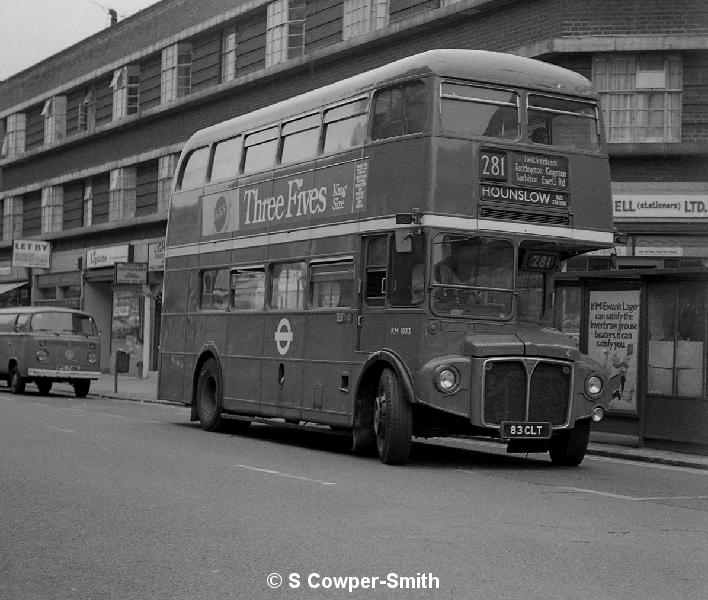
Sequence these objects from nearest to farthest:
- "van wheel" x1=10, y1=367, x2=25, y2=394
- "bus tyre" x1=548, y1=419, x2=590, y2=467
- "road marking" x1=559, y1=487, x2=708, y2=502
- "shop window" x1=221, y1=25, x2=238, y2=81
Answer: "road marking" x1=559, y1=487, x2=708, y2=502
"bus tyre" x1=548, y1=419, x2=590, y2=467
"van wheel" x1=10, y1=367, x2=25, y2=394
"shop window" x1=221, y1=25, x2=238, y2=81

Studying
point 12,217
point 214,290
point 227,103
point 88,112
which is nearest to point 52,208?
point 88,112

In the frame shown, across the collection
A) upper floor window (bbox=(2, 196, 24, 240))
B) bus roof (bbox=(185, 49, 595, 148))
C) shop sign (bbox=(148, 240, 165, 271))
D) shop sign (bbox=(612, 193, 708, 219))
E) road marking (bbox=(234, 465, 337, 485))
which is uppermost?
upper floor window (bbox=(2, 196, 24, 240))

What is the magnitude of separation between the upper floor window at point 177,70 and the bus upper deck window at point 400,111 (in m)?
28.0

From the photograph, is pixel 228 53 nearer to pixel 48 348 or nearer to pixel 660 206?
pixel 48 348

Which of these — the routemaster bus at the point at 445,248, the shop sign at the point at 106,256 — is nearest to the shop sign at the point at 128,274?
the shop sign at the point at 106,256

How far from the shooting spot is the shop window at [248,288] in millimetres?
18078

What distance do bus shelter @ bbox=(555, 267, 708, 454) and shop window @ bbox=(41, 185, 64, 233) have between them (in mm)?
36044

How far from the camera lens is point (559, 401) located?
1412cm

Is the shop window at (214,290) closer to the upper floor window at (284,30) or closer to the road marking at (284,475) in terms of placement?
the road marking at (284,475)

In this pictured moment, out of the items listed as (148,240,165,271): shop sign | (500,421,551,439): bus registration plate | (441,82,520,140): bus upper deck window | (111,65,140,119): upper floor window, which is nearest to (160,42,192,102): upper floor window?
(111,65,140,119): upper floor window

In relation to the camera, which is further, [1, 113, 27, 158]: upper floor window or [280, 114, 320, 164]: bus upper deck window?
[1, 113, 27, 158]: upper floor window

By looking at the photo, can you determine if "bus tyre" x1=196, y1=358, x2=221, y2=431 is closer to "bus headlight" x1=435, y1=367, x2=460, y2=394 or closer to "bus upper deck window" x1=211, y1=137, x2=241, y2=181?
"bus upper deck window" x1=211, y1=137, x2=241, y2=181

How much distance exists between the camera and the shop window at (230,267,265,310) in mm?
18078

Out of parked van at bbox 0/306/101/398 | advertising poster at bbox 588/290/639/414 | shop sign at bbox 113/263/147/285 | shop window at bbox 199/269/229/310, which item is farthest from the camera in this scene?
shop sign at bbox 113/263/147/285
